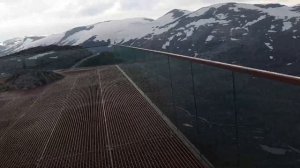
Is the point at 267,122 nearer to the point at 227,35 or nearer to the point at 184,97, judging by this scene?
the point at 184,97

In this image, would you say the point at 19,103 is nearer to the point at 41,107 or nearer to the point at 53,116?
the point at 41,107

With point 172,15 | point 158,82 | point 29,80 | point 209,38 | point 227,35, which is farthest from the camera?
point 172,15

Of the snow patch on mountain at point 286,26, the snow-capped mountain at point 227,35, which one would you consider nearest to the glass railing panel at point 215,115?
the snow-capped mountain at point 227,35

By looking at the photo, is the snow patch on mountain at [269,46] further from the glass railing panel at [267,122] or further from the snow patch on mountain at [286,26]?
the glass railing panel at [267,122]

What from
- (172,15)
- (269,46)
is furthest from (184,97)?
(172,15)

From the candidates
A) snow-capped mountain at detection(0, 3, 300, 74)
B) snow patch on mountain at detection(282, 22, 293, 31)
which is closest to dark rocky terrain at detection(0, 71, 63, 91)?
snow-capped mountain at detection(0, 3, 300, 74)

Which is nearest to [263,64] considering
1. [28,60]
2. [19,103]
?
[28,60]
